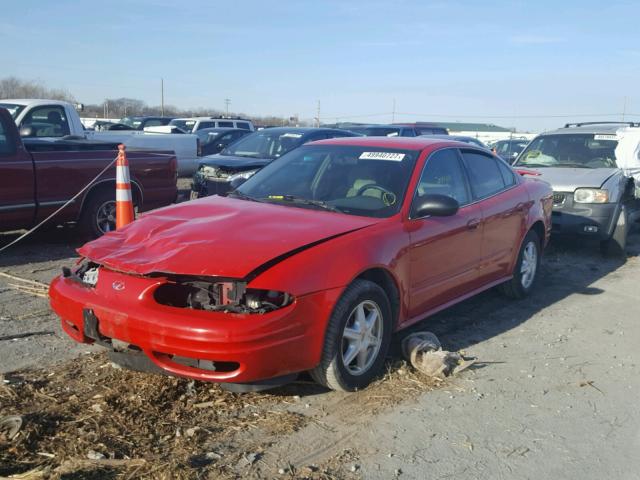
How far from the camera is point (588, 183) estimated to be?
8680 mm

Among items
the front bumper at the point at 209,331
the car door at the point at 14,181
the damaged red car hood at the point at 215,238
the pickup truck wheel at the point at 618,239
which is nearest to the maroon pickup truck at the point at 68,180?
the car door at the point at 14,181

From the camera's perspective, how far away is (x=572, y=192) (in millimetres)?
8664

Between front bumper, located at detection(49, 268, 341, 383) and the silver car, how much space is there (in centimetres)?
583

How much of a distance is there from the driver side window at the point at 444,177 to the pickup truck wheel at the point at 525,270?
1.31 m

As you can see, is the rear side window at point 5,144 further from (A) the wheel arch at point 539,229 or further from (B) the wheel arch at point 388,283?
(A) the wheel arch at point 539,229

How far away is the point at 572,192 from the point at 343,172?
4.76 metres

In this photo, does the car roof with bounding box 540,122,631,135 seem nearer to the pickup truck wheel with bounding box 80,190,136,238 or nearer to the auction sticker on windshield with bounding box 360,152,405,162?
the auction sticker on windshield with bounding box 360,152,405,162

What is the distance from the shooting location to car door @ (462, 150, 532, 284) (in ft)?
18.4

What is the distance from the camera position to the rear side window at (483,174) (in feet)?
18.5

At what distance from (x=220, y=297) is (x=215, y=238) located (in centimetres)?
45

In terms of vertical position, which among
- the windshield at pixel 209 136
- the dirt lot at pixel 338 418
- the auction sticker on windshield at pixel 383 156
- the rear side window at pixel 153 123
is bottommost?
the dirt lot at pixel 338 418

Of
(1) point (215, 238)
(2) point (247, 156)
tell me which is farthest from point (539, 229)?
(2) point (247, 156)

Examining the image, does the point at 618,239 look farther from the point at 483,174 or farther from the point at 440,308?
the point at 440,308

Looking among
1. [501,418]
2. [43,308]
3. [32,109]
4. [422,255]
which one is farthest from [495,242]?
[32,109]
